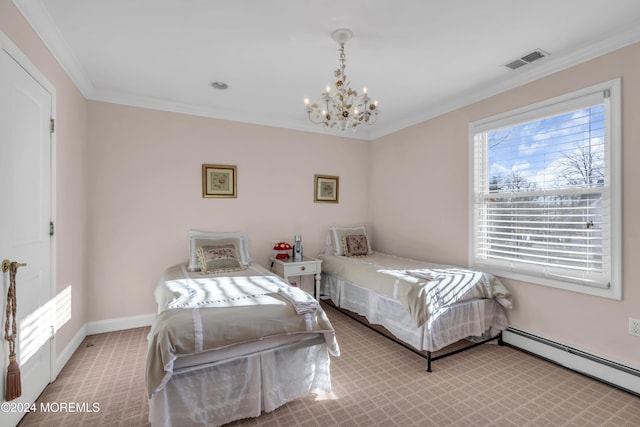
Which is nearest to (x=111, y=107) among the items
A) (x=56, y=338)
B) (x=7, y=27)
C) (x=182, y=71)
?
(x=182, y=71)

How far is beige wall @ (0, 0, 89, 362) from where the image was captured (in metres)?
2.23

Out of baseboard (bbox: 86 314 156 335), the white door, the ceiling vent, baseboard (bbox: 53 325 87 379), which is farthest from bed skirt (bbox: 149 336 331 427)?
the ceiling vent

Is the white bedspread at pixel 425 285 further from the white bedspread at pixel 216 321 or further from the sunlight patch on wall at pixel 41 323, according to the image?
the sunlight patch on wall at pixel 41 323

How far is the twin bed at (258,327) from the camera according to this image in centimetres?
179

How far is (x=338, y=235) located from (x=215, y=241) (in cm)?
176

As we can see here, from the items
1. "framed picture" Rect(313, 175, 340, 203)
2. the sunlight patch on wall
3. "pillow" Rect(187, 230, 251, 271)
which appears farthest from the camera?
"framed picture" Rect(313, 175, 340, 203)

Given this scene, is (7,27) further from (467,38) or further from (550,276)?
(550,276)

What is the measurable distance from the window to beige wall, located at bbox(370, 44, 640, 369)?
0.24ft

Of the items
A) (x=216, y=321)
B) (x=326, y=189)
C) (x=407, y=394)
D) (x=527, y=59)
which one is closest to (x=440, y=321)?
(x=407, y=394)

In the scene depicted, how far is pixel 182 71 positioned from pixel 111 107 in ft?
3.73

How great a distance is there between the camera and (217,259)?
3.26 meters

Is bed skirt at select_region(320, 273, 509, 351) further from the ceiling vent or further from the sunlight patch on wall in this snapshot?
the sunlight patch on wall

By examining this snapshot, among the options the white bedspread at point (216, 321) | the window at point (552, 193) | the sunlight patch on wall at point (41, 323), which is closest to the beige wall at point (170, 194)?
the sunlight patch on wall at point (41, 323)

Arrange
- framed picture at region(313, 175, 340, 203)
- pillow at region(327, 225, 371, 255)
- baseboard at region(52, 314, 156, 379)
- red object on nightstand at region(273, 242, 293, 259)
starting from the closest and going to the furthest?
baseboard at region(52, 314, 156, 379), red object on nightstand at region(273, 242, 293, 259), pillow at region(327, 225, 371, 255), framed picture at region(313, 175, 340, 203)
